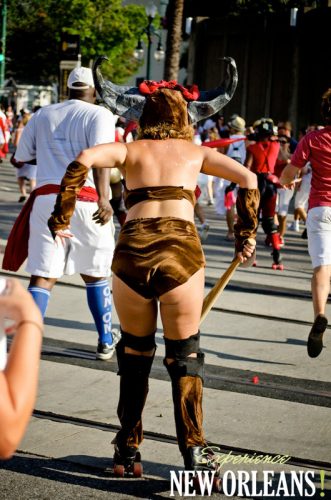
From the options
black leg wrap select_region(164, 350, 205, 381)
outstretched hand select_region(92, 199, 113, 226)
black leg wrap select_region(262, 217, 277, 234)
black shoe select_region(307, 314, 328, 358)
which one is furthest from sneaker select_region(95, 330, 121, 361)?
black leg wrap select_region(262, 217, 277, 234)

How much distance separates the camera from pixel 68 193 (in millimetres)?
4941

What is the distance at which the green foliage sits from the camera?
5534 centimetres

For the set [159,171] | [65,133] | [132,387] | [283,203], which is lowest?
[283,203]

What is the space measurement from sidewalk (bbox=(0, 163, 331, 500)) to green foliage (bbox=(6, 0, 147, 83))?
39541mm

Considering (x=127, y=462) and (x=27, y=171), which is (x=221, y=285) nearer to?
(x=127, y=462)

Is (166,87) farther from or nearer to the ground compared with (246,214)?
farther from the ground

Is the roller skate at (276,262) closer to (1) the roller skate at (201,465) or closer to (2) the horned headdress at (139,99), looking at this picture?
(2) the horned headdress at (139,99)

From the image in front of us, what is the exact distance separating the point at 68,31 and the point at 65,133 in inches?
1804

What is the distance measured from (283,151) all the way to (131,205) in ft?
39.8

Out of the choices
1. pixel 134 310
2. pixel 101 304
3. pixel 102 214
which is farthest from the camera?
pixel 101 304

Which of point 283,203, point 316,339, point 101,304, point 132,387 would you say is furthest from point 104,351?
point 283,203

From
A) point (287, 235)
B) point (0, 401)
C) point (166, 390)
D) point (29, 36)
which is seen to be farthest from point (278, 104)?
point (0, 401)

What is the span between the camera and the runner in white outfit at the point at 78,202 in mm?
6699

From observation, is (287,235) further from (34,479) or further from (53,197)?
(34,479)
